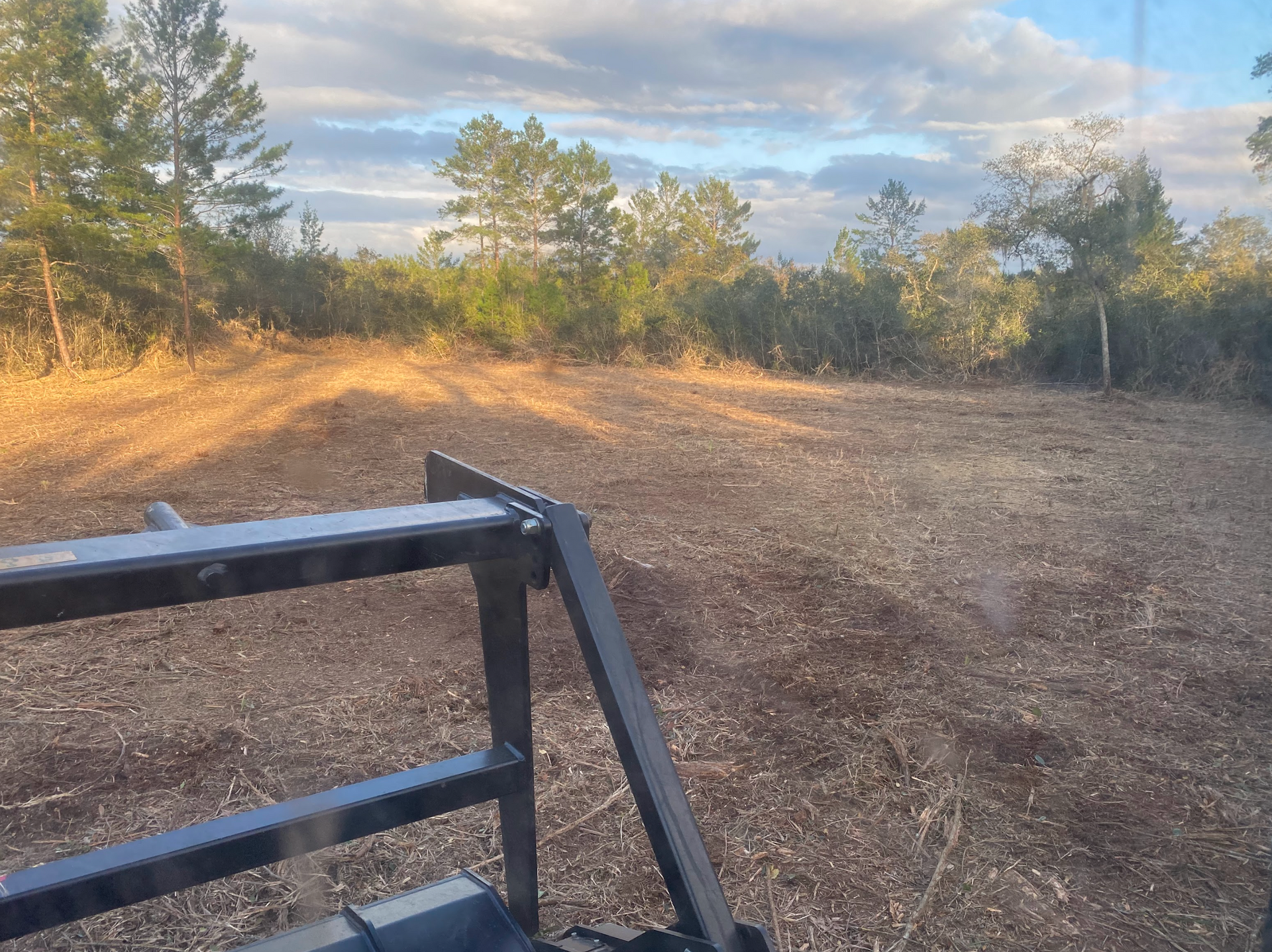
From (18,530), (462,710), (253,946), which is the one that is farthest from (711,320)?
(253,946)

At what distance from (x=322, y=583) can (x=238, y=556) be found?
3.8 inches

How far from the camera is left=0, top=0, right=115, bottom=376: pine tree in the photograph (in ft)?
35.7

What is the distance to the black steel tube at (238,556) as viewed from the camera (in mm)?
789

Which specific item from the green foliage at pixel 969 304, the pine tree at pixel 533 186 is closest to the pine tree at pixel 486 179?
the pine tree at pixel 533 186

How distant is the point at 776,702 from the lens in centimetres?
294

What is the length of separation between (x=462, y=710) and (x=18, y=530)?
347 cm

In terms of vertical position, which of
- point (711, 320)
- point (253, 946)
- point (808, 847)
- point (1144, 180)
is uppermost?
point (1144, 180)

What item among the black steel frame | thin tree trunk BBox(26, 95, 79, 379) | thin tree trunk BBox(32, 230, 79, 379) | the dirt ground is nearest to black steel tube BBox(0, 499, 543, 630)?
the black steel frame

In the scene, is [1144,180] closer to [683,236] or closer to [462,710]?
[462,710]

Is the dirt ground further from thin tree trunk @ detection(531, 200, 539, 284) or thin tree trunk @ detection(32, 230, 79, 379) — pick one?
thin tree trunk @ detection(531, 200, 539, 284)

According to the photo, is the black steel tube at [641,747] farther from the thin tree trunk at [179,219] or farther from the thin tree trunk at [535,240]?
the thin tree trunk at [535,240]

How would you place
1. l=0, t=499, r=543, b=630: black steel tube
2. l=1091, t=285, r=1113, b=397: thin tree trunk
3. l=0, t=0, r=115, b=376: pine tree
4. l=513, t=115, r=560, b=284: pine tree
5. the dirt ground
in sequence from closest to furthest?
1. l=0, t=499, r=543, b=630: black steel tube
2. the dirt ground
3. l=0, t=0, r=115, b=376: pine tree
4. l=1091, t=285, r=1113, b=397: thin tree trunk
5. l=513, t=115, r=560, b=284: pine tree

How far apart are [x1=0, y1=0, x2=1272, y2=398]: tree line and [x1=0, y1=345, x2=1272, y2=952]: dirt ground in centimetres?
345

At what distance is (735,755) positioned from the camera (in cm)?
259
